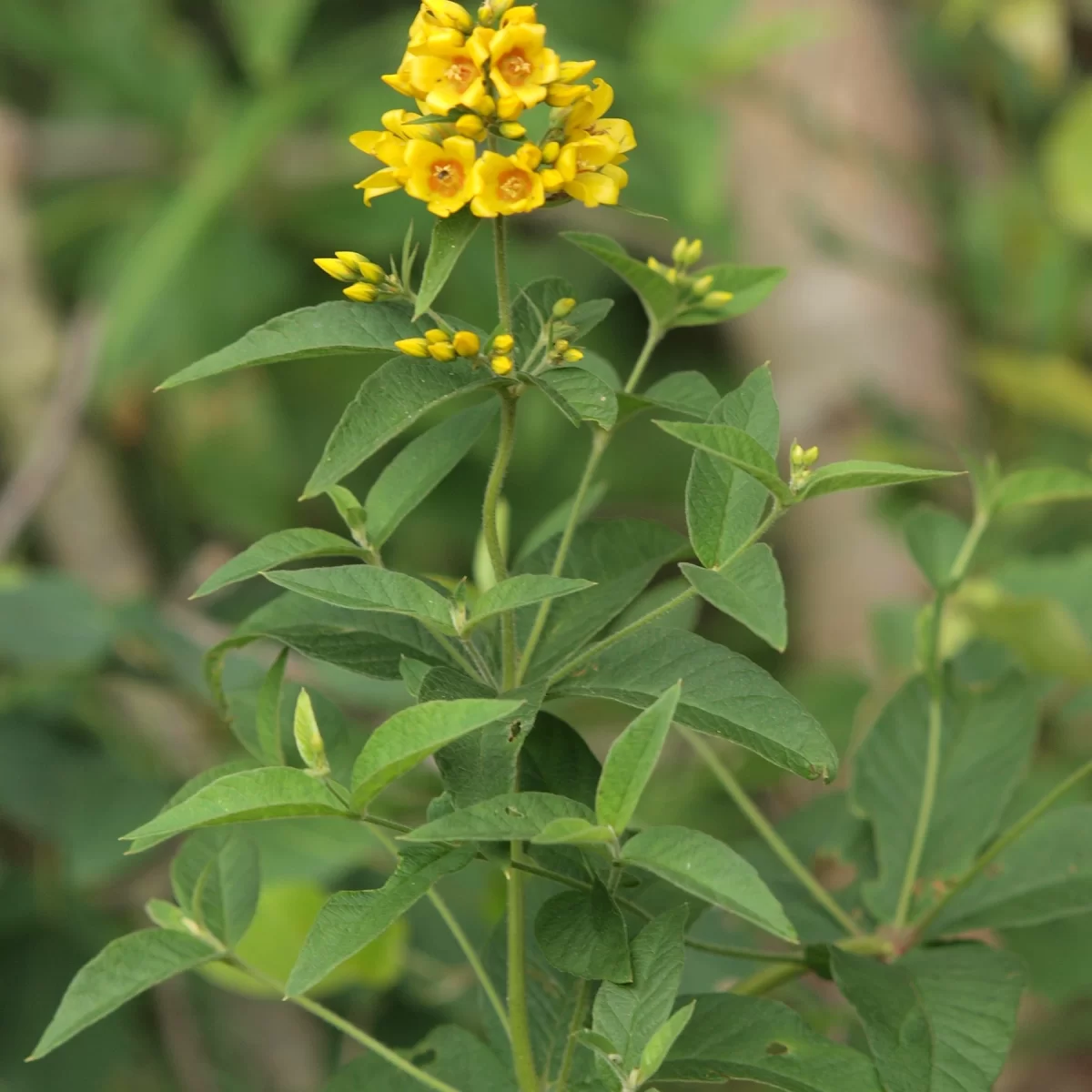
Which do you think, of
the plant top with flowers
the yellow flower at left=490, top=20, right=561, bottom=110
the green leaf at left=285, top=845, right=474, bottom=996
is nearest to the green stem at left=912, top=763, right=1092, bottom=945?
the plant top with flowers

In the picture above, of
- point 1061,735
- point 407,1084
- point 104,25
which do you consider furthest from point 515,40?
point 104,25

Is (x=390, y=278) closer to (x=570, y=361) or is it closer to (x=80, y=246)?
(x=570, y=361)

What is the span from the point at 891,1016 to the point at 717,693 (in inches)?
5.3

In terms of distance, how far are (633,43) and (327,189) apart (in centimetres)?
47

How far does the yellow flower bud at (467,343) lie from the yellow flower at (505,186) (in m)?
0.03

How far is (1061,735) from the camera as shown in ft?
3.79

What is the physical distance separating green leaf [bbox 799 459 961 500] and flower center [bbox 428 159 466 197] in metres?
0.13

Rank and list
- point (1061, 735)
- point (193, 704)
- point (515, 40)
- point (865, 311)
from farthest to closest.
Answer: point (865, 311), point (1061, 735), point (193, 704), point (515, 40)

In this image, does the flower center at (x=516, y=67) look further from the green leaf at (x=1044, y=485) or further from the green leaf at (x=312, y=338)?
the green leaf at (x=1044, y=485)

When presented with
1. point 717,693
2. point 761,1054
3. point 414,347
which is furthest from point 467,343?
point 761,1054

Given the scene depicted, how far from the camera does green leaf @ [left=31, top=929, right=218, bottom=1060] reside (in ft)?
1.19

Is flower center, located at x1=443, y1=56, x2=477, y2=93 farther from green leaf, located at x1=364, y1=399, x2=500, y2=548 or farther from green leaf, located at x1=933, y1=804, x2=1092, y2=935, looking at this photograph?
green leaf, located at x1=933, y1=804, x2=1092, y2=935

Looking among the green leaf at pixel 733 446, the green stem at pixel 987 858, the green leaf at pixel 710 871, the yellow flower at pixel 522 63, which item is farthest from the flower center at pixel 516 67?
the green stem at pixel 987 858

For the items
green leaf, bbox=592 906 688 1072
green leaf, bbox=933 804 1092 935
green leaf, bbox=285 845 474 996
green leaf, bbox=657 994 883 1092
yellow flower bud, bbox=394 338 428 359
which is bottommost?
green leaf, bbox=933 804 1092 935
